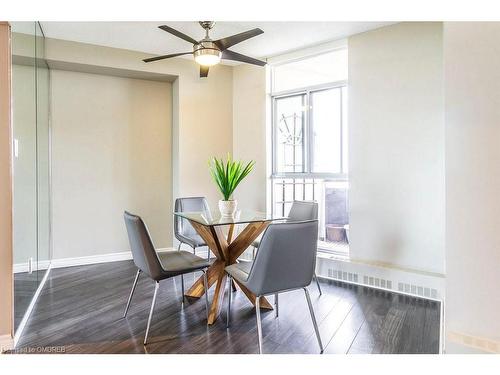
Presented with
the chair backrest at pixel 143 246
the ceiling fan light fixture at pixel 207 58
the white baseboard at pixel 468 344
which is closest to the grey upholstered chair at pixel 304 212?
the chair backrest at pixel 143 246

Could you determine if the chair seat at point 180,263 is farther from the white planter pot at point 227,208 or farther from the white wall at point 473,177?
the white wall at point 473,177

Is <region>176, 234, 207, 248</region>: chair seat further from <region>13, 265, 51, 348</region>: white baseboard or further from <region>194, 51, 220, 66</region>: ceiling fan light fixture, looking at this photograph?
<region>194, 51, 220, 66</region>: ceiling fan light fixture

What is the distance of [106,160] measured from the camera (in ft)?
14.2

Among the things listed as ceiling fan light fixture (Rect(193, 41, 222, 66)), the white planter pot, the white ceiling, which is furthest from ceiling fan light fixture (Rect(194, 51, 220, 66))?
the white planter pot

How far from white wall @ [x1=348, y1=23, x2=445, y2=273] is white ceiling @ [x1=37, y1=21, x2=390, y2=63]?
1.09ft

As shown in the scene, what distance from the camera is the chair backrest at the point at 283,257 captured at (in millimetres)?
2014

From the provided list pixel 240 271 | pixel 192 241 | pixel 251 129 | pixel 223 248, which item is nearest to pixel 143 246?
pixel 240 271

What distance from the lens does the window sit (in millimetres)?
3855

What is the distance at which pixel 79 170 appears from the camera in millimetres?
4191

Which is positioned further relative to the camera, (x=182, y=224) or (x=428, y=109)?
(x=182, y=224)

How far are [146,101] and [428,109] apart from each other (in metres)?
3.43

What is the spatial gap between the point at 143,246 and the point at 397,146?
8.36 feet
